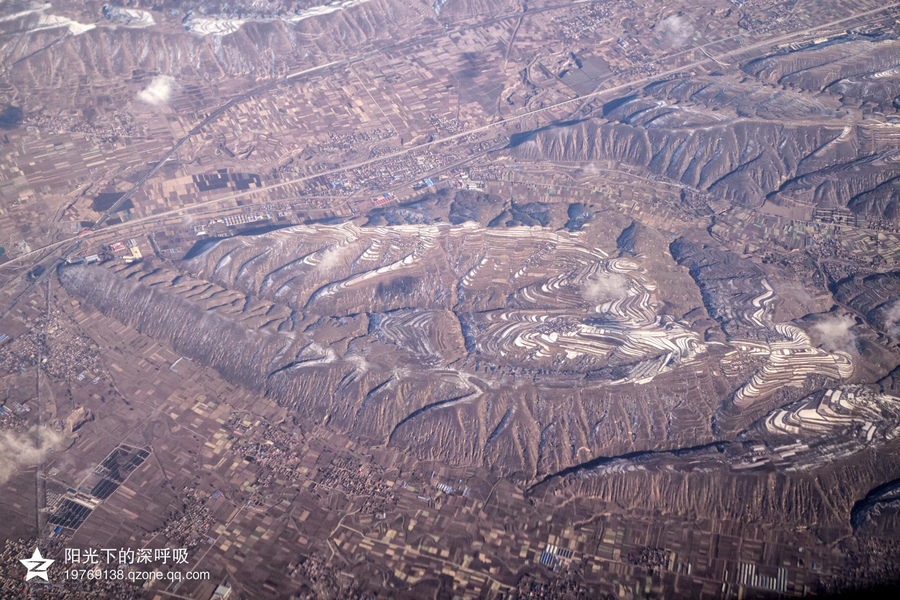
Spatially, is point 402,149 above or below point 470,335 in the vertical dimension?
above

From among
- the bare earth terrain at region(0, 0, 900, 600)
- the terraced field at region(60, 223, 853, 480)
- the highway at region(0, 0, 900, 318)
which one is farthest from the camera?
the highway at region(0, 0, 900, 318)

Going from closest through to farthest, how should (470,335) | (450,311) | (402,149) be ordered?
(470,335) → (450,311) → (402,149)

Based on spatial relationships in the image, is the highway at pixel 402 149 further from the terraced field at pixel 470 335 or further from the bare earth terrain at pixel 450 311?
the terraced field at pixel 470 335

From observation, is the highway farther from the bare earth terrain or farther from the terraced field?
the terraced field

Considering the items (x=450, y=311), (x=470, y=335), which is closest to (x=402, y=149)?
(x=450, y=311)

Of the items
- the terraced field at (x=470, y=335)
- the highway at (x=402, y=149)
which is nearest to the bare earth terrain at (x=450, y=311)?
the terraced field at (x=470, y=335)

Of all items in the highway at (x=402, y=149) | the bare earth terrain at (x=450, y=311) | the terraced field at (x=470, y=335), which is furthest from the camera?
the highway at (x=402, y=149)

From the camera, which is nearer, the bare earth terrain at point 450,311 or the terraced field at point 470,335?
the bare earth terrain at point 450,311

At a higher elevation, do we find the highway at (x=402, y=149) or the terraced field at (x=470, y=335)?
the highway at (x=402, y=149)

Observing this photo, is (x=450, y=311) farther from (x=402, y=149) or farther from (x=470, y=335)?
(x=402, y=149)

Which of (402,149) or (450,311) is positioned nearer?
(450,311)

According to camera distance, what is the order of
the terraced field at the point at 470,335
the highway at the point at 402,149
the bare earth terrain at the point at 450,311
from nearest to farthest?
the bare earth terrain at the point at 450,311, the terraced field at the point at 470,335, the highway at the point at 402,149

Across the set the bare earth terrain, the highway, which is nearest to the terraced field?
the bare earth terrain
